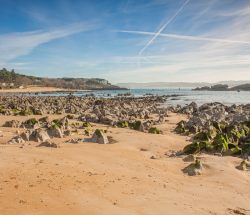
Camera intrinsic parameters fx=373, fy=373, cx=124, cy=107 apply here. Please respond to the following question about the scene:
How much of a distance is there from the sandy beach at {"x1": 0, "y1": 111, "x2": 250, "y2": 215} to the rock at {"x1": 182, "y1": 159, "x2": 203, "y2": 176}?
277 millimetres

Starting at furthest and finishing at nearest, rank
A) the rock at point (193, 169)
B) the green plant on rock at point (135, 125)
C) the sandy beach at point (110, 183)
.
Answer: the green plant on rock at point (135, 125) → the rock at point (193, 169) → the sandy beach at point (110, 183)

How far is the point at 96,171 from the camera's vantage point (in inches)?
544

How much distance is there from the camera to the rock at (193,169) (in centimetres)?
1526

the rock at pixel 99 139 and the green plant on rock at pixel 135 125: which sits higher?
the rock at pixel 99 139

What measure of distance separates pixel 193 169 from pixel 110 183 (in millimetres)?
4377

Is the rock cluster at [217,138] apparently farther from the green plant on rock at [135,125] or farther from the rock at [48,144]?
the rock at [48,144]

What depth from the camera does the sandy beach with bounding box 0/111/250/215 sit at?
1055 centimetres

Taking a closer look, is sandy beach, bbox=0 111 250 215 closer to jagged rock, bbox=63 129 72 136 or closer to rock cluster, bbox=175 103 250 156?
rock cluster, bbox=175 103 250 156

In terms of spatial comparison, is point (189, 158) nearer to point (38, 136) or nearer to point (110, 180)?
point (110, 180)

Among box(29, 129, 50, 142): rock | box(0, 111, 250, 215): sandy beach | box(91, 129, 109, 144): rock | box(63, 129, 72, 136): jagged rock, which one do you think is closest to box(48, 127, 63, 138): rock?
box(63, 129, 72, 136): jagged rock

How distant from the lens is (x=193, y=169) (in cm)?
1546

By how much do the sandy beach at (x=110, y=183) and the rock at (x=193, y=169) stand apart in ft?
0.91

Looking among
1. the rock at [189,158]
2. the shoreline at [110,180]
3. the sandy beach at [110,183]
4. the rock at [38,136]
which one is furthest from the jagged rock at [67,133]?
the rock at [189,158]

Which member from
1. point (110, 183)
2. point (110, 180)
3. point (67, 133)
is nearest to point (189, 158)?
point (110, 180)
